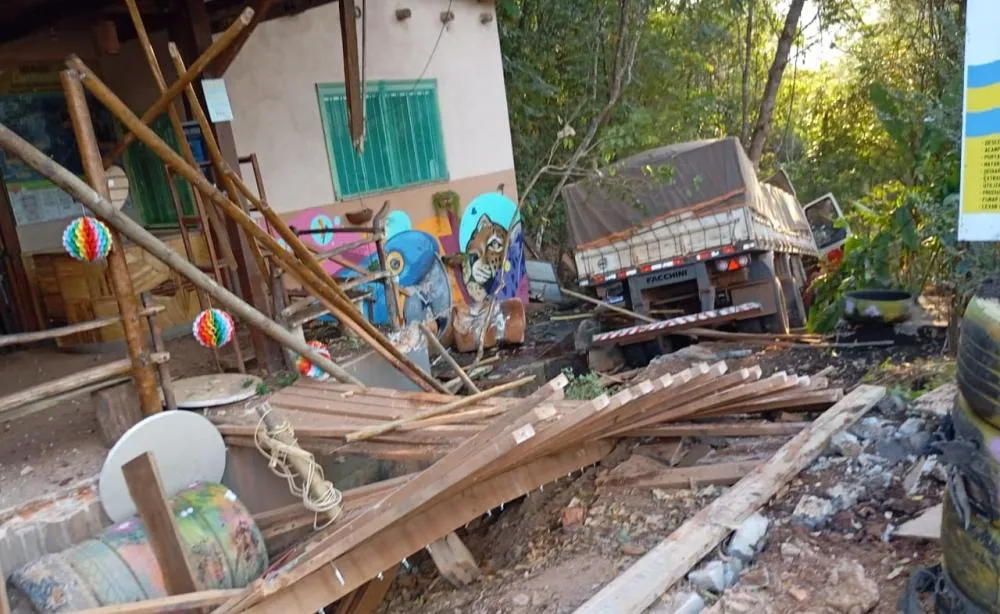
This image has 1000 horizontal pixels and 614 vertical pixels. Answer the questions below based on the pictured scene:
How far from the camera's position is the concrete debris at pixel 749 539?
3.47 meters

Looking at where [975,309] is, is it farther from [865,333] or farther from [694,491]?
[865,333]

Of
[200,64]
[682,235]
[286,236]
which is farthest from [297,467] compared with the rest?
[682,235]

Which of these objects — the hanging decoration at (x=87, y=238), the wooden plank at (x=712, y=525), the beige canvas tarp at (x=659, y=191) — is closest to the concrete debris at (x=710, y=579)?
the wooden plank at (x=712, y=525)

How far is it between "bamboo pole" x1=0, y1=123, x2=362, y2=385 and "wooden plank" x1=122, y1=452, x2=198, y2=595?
1.10 metres

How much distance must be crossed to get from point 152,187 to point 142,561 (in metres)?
5.23

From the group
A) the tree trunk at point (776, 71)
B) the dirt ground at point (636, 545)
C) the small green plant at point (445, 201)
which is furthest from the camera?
the tree trunk at point (776, 71)

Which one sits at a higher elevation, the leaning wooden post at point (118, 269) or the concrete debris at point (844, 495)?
the leaning wooden post at point (118, 269)

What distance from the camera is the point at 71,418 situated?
484 centimetres

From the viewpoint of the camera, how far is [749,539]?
11.6ft

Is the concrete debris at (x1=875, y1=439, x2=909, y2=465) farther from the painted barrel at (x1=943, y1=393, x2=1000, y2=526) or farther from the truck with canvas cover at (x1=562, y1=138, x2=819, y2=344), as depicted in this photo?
Answer: the truck with canvas cover at (x1=562, y1=138, x2=819, y2=344)

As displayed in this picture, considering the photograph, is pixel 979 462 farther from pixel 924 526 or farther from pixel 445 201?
pixel 445 201

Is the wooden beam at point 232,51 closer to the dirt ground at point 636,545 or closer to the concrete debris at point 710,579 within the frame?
the dirt ground at point 636,545

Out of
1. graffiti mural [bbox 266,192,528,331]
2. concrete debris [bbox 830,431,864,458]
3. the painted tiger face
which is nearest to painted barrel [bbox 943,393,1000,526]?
concrete debris [bbox 830,431,864,458]

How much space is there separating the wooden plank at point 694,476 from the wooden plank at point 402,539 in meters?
0.51
